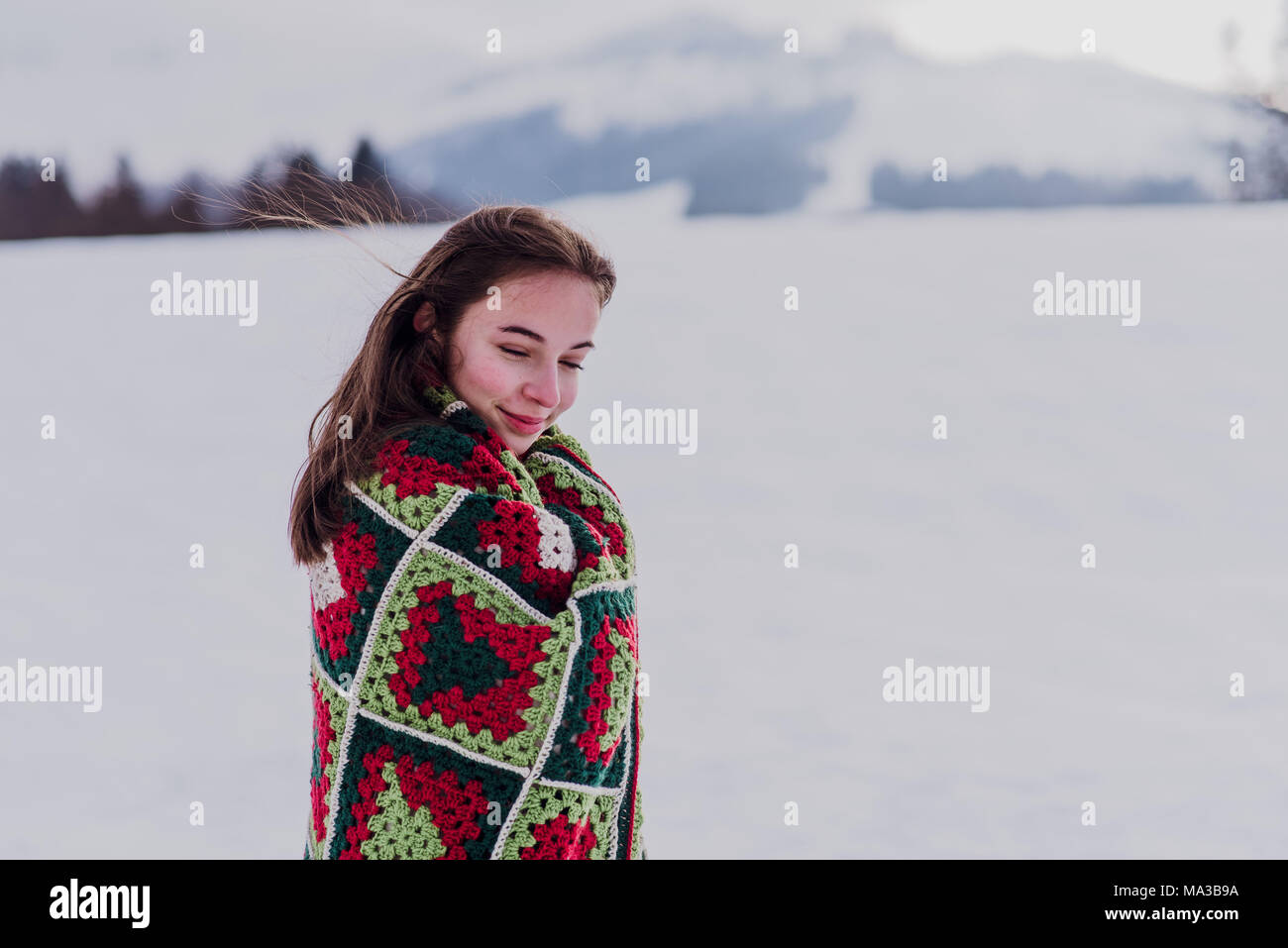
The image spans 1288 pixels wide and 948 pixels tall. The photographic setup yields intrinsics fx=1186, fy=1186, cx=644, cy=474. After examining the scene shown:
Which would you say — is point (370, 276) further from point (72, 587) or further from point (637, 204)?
point (637, 204)

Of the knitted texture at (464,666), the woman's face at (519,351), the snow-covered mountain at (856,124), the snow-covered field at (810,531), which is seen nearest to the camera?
the knitted texture at (464,666)

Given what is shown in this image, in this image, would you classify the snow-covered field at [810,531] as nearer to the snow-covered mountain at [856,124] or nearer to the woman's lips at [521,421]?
the snow-covered mountain at [856,124]

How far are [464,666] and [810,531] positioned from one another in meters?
2.68

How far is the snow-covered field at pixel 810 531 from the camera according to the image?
2754 millimetres

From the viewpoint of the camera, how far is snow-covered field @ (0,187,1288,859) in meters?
2.75

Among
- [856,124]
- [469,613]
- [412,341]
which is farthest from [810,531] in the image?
[469,613]

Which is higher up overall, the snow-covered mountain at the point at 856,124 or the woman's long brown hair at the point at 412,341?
the snow-covered mountain at the point at 856,124

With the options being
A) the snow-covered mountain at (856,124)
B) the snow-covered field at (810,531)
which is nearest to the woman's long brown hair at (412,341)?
the snow-covered field at (810,531)

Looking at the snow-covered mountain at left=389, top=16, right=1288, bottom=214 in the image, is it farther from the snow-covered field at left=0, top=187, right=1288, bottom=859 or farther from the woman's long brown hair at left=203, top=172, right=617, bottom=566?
the woman's long brown hair at left=203, top=172, right=617, bottom=566

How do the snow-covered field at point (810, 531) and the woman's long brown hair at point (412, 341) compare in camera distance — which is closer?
the woman's long brown hair at point (412, 341)

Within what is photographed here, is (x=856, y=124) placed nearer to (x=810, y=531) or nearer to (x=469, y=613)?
(x=810, y=531)
